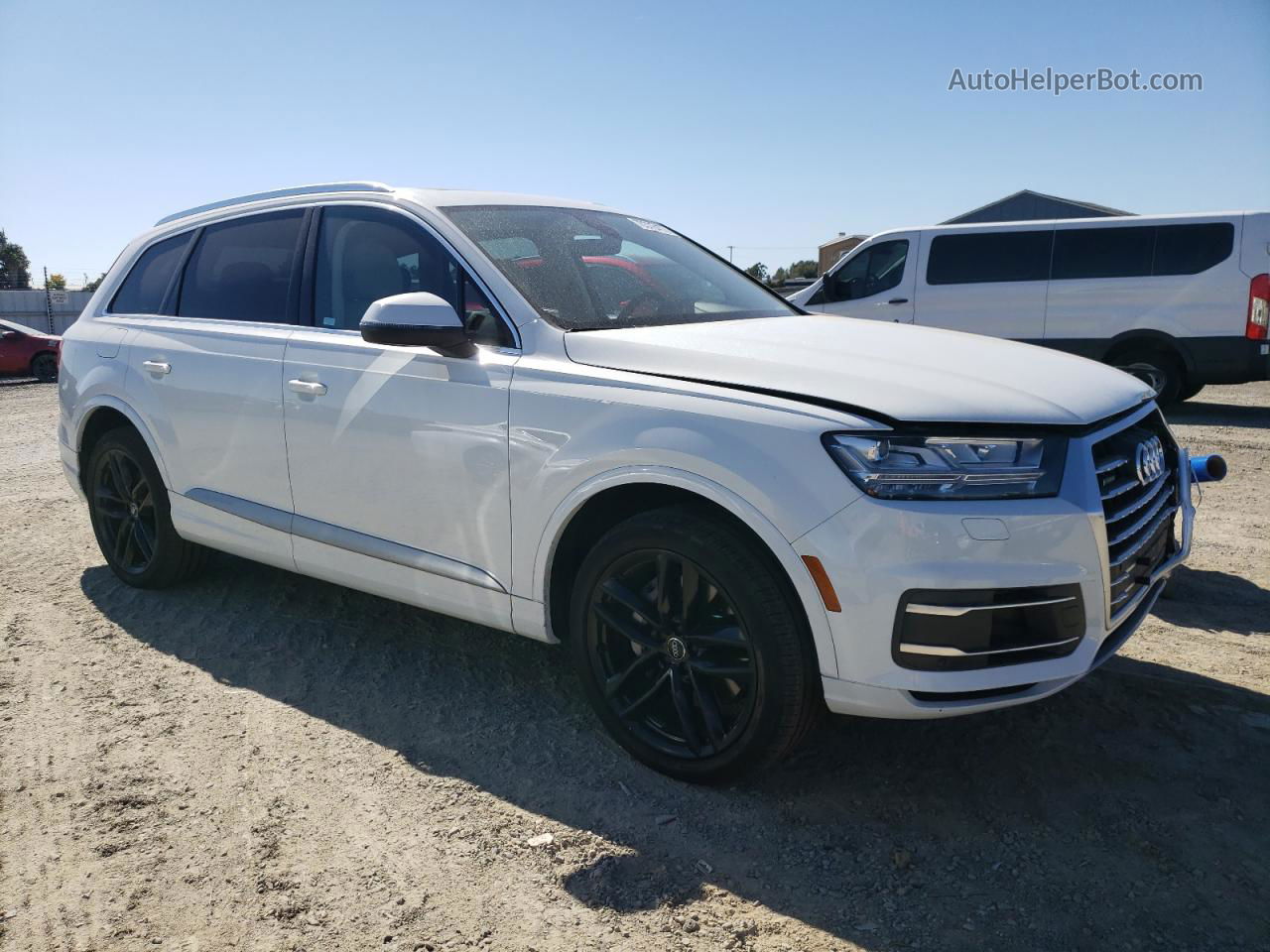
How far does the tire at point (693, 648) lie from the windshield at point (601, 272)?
0.85 metres

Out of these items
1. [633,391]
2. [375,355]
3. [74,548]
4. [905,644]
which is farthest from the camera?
[74,548]

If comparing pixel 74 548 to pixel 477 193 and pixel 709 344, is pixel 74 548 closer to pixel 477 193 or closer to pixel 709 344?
pixel 477 193

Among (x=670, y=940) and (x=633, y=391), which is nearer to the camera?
(x=670, y=940)

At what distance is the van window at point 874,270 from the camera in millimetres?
11875

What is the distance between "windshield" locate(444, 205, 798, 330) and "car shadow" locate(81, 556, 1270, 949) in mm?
1436

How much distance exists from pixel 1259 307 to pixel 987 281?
9.02 ft

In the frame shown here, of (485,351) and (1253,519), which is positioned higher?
(485,351)

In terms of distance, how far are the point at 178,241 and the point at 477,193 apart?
1.80 metres

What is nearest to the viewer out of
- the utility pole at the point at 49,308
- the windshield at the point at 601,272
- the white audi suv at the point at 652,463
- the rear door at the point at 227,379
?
the white audi suv at the point at 652,463

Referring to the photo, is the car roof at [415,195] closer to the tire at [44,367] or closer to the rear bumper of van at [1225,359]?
the rear bumper of van at [1225,359]

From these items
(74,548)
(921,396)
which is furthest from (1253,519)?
(74,548)

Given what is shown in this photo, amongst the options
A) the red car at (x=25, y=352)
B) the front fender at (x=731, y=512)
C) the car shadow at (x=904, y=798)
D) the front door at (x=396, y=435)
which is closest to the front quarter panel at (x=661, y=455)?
the front fender at (x=731, y=512)

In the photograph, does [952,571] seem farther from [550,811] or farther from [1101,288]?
[1101,288]

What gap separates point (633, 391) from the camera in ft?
9.45
